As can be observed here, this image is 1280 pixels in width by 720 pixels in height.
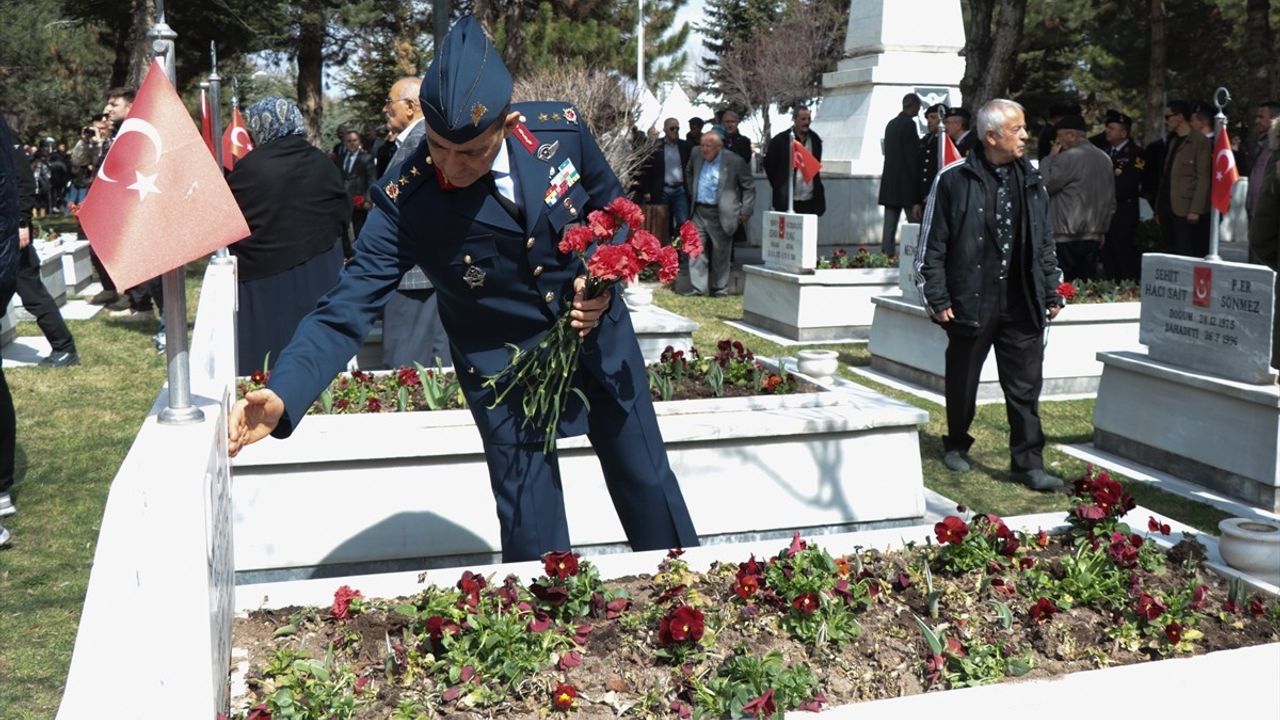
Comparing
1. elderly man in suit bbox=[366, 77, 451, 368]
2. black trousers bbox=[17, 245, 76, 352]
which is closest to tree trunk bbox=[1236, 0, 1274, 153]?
elderly man in suit bbox=[366, 77, 451, 368]

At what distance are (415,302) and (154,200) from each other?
505cm

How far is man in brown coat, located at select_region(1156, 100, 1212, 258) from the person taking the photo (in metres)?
13.3

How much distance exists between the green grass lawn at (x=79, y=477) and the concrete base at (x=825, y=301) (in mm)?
426

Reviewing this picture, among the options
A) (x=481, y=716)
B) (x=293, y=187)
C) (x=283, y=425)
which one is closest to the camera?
(x=481, y=716)

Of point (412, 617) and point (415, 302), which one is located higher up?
point (415, 302)

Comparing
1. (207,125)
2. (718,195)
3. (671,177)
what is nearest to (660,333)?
(207,125)

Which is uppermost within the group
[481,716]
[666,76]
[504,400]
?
[666,76]

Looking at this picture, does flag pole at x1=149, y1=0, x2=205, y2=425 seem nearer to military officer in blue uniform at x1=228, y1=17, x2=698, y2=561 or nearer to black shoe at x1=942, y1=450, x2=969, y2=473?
military officer in blue uniform at x1=228, y1=17, x2=698, y2=561

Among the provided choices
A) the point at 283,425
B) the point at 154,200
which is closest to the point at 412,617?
the point at 283,425

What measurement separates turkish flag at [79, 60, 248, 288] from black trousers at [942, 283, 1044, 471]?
5.29m

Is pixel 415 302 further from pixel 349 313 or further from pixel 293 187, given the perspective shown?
pixel 349 313

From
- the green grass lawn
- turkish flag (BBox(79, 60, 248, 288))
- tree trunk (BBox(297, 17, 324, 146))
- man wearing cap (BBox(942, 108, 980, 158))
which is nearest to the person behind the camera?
turkish flag (BBox(79, 60, 248, 288))

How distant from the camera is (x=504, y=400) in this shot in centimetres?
402

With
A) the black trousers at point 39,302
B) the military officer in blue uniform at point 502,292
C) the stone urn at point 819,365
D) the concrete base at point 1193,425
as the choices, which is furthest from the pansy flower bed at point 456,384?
the black trousers at point 39,302
